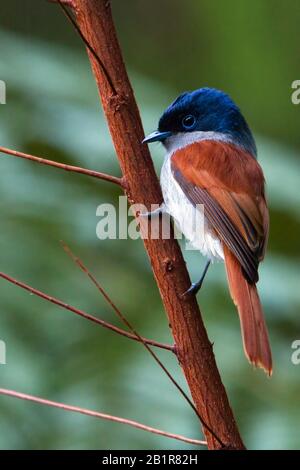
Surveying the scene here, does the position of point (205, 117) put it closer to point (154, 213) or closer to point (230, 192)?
point (230, 192)

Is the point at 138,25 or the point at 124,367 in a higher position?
the point at 138,25

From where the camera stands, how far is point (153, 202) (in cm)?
267

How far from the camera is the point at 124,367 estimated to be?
328cm

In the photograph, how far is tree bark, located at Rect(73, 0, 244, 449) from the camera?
2455 mm

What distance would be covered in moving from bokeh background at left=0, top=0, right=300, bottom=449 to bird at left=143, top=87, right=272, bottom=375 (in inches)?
11.2

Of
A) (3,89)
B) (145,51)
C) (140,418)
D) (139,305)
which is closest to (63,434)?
(140,418)

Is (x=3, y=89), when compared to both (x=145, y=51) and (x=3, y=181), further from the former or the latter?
(x=145, y=51)

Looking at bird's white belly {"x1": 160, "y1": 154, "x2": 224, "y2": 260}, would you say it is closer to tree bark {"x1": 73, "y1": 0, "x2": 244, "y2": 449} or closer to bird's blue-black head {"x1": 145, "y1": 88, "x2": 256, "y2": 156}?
bird's blue-black head {"x1": 145, "y1": 88, "x2": 256, "y2": 156}

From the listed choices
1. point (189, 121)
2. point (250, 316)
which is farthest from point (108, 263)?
point (250, 316)

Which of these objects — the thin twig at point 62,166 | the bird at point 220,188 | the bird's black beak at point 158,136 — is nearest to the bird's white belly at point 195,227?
the bird at point 220,188

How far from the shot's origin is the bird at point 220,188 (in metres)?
3.06

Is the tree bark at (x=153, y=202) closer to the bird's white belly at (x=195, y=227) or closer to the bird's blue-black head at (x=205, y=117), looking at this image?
the bird's white belly at (x=195, y=227)

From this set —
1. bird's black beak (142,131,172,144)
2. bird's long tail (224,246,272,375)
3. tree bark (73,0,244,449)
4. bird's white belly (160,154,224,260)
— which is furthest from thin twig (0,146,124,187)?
bird's black beak (142,131,172,144)
